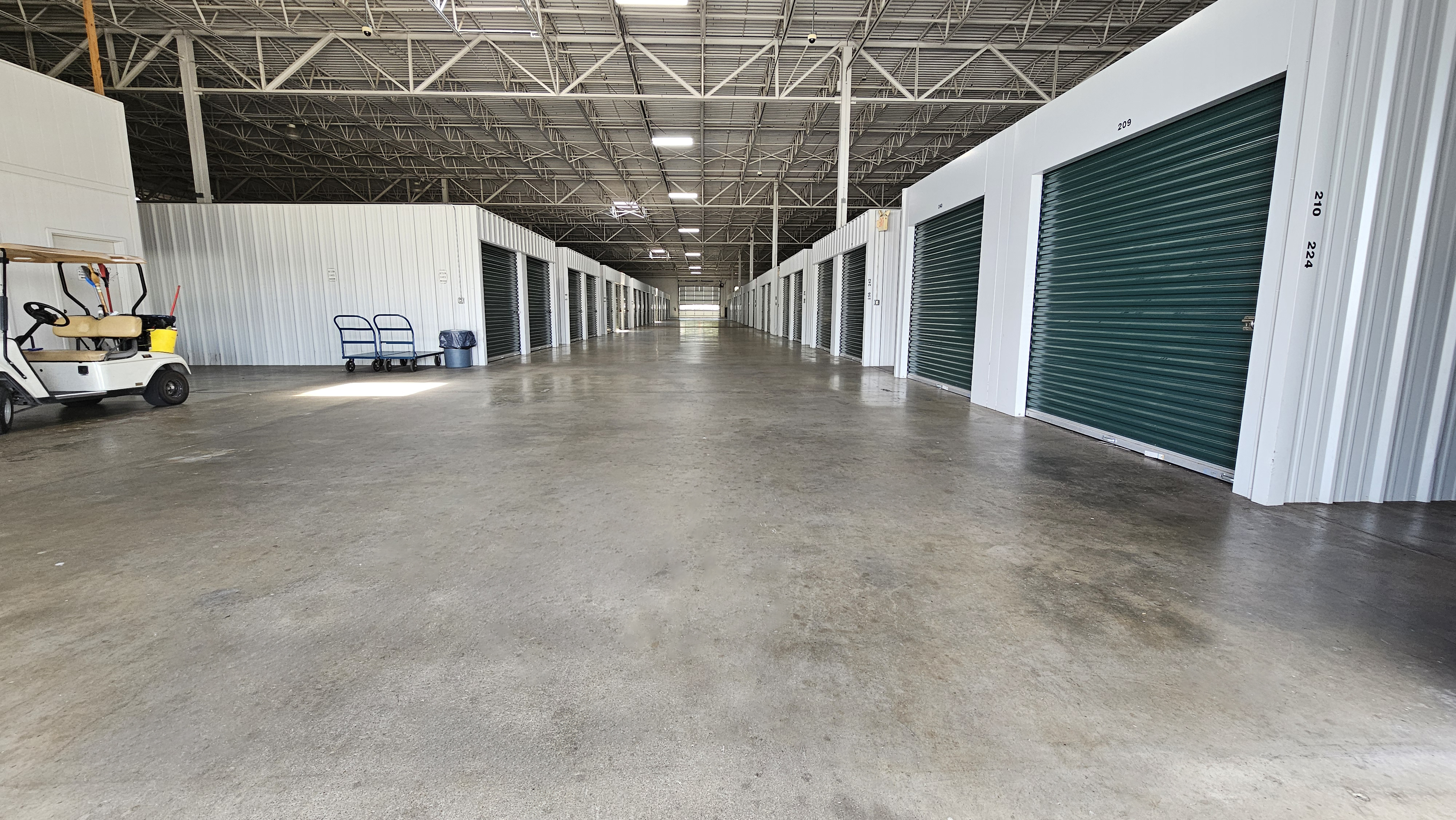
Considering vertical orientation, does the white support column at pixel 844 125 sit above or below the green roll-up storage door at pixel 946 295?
above

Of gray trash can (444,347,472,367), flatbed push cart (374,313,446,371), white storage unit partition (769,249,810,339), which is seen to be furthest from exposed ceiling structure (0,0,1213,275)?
gray trash can (444,347,472,367)

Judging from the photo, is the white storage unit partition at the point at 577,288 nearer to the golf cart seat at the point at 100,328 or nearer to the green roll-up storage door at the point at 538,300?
the green roll-up storage door at the point at 538,300

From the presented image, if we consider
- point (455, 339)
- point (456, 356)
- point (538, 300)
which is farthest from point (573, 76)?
point (456, 356)

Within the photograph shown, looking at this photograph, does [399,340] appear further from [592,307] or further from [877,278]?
[592,307]

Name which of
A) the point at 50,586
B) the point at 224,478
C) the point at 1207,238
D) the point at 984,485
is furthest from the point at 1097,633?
the point at 224,478

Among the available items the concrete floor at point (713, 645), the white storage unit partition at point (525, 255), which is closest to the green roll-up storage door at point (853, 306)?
the white storage unit partition at point (525, 255)

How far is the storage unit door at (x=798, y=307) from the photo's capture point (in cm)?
2488

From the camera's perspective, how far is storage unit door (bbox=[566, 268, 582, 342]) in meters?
25.8

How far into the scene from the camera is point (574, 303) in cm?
2700

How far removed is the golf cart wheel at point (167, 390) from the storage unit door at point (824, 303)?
15.2 meters

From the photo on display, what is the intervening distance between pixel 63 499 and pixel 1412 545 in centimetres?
922

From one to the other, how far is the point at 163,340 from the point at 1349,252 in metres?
13.5

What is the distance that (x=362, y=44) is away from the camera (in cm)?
1527

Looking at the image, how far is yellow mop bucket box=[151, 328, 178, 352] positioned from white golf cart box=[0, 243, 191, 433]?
0.13m
